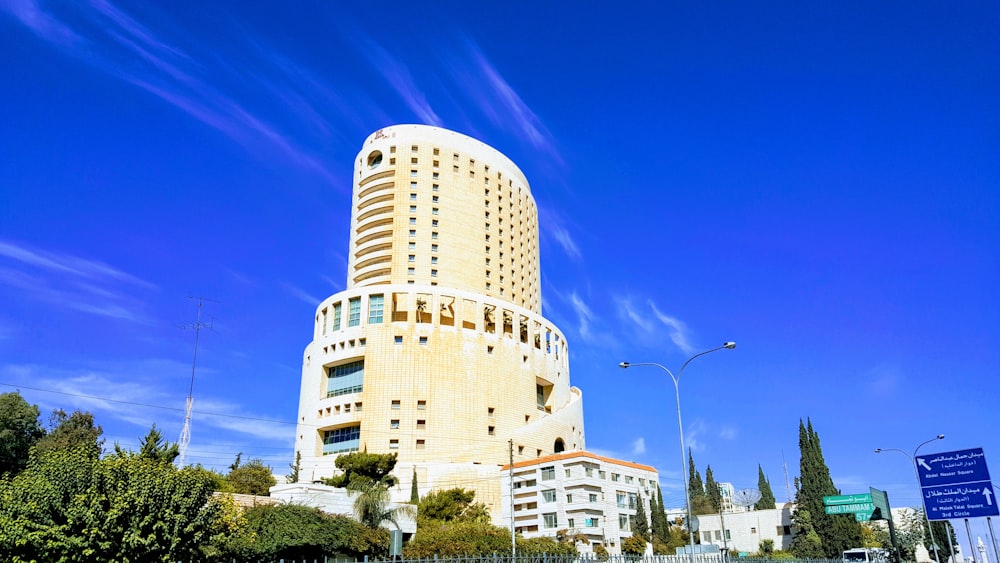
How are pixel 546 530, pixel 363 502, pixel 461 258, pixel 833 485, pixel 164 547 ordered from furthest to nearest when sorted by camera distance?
pixel 461 258 < pixel 833 485 < pixel 546 530 < pixel 363 502 < pixel 164 547

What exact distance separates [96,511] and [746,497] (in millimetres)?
129375

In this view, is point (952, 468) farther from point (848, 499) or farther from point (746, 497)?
point (746, 497)

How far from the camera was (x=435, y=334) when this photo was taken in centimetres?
8794

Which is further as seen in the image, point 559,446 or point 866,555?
point 559,446

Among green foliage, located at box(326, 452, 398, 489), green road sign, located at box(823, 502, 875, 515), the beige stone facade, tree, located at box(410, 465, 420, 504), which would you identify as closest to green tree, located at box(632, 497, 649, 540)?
the beige stone facade

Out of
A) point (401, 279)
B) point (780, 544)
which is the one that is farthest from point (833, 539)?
point (401, 279)

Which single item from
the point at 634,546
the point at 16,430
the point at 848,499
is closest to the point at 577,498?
the point at 634,546

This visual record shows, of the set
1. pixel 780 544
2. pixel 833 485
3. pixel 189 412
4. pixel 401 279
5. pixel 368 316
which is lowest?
pixel 780 544

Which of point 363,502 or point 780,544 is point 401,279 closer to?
point 363,502

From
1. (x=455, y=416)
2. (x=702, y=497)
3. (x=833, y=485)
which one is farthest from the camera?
(x=702, y=497)

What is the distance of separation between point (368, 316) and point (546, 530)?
32.3 m

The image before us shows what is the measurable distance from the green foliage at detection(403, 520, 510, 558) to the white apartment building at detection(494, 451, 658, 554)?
1033 inches

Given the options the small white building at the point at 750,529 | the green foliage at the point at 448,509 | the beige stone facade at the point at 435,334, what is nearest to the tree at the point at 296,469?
→ the beige stone facade at the point at 435,334

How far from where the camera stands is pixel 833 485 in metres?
79.1
